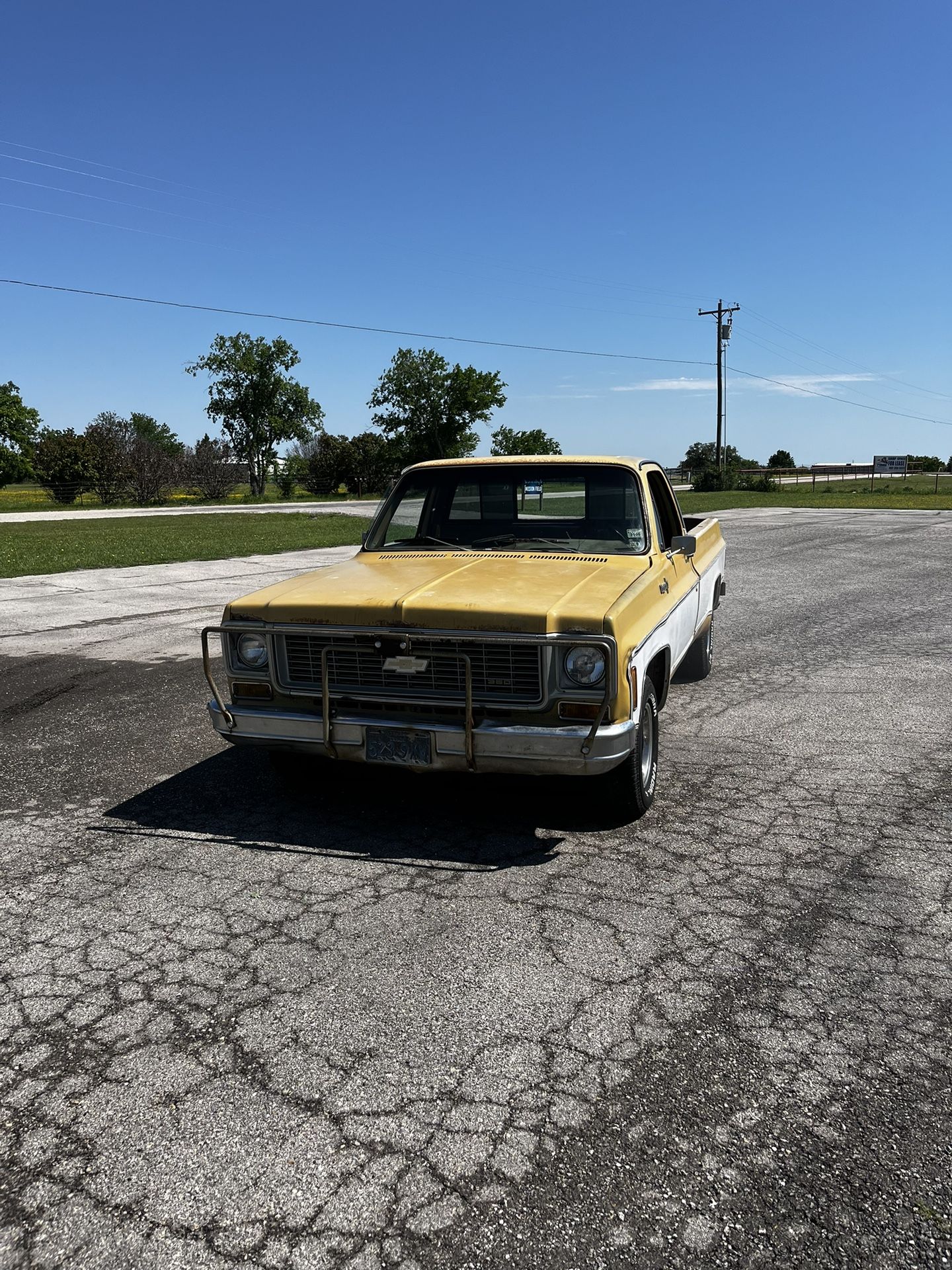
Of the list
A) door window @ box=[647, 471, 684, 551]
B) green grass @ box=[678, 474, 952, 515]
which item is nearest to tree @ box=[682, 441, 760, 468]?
green grass @ box=[678, 474, 952, 515]

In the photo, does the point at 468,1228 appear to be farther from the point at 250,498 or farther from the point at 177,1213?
the point at 250,498

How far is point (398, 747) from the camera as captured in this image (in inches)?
169

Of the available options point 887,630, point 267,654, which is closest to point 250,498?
point 887,630

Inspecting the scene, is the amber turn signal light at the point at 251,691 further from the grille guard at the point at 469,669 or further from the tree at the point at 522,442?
the tree at the point at 522,442

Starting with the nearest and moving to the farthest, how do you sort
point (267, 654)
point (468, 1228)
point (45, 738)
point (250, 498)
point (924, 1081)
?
point (468, 1228) → point (924, 1081) → point (267, 654) → point (45, 738) → point (250, 498)

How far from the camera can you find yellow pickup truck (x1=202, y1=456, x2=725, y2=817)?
4.14m

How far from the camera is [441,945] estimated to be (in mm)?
3516

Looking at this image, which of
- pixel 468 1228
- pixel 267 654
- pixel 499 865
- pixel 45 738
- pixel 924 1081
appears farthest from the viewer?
pixel 45 738

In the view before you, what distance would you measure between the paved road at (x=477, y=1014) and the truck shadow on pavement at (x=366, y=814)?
0.02 metres

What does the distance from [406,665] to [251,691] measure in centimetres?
88

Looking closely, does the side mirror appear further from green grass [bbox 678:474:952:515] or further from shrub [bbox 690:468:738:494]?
shrub [bbox 690:468:738:494]

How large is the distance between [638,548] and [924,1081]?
332 centimetres

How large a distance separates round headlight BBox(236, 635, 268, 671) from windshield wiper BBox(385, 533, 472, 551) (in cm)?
140

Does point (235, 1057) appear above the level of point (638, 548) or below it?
below
